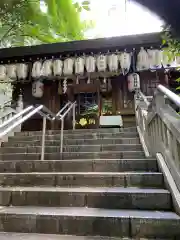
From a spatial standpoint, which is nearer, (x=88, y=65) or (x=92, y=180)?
(x=92, y=180)

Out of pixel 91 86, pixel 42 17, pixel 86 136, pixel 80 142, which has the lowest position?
pixel 80 142

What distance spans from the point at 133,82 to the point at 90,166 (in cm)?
620

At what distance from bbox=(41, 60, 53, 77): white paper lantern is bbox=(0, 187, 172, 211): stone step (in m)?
7.14

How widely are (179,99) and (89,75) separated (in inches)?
289

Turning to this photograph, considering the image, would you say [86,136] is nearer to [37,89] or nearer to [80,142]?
[80,142]

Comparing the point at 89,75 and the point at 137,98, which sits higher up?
the point at 89,75

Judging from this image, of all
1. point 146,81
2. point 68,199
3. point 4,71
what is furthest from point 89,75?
point 68,199

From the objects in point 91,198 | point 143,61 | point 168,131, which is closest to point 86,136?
point 168,131

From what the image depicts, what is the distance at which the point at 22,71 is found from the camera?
9.76 m

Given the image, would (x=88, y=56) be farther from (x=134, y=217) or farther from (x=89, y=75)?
(x=134, y=217)

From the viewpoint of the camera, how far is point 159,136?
12.2 ft

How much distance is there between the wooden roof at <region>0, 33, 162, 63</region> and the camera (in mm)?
8976

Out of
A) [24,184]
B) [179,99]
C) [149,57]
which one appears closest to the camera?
[179,99]

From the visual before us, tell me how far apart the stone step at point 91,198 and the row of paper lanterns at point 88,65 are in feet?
22.0
